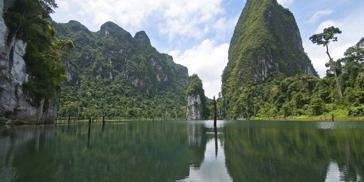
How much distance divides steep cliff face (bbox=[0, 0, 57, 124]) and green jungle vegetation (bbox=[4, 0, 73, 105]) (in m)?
0.84

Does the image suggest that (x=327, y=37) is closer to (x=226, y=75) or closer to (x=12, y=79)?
(x=12, y=79)

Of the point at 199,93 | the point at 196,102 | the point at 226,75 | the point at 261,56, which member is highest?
the point at 261,56

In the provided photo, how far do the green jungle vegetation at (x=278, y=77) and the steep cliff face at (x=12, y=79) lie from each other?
5373cm

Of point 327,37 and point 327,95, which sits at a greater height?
point 327,37

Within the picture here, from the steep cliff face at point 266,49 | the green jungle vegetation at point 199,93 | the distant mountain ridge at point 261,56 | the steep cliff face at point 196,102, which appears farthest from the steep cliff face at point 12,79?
the green jungle vegetation at point 199,93

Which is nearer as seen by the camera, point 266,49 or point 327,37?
point 327,37

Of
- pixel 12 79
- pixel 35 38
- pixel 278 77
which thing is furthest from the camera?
pixel 278 77

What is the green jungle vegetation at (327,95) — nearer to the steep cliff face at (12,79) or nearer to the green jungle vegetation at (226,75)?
the green jungle vegetation at (226,75)

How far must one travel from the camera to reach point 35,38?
3133 centimetres

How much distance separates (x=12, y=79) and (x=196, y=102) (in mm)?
130270

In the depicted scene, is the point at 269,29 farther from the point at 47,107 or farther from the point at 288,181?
the point at 288,181

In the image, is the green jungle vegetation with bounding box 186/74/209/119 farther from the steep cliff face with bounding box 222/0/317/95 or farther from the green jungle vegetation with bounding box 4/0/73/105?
the green jungle vegetation with bounding box 4/0/73/105

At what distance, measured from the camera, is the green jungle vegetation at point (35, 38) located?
25.7 metres

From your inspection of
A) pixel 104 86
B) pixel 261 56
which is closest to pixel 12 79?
pixel 104 86
